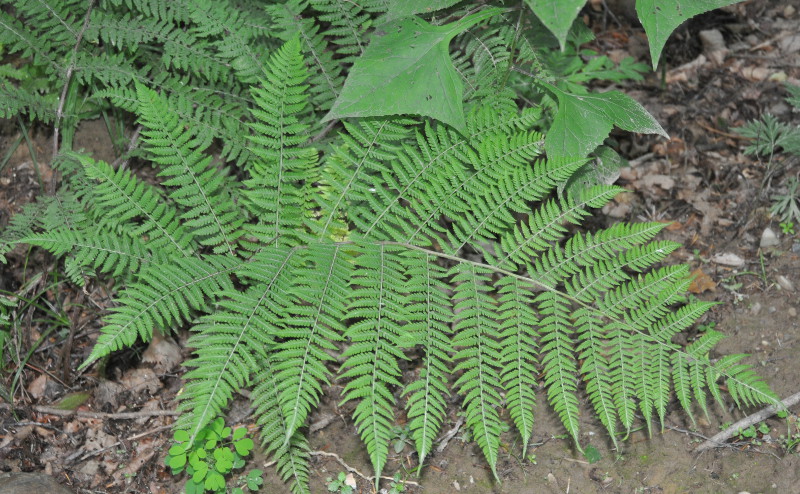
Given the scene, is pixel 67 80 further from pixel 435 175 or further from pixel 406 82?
pixel 435 175

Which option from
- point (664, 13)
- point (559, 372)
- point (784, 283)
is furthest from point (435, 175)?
point (784, 283)

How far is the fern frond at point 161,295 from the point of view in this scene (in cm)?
237

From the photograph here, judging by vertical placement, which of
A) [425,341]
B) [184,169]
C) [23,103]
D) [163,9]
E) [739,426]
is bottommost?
[739,426]

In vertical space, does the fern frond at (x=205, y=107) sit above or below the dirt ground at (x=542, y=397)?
above

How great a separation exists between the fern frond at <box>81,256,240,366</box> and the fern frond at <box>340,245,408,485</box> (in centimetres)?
55

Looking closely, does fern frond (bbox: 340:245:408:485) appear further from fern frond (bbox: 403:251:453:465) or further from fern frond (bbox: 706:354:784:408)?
fern frond (bbox: 706:354:784:408)

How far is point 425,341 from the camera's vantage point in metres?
2.59

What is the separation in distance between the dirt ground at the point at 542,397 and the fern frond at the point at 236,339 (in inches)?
30.4

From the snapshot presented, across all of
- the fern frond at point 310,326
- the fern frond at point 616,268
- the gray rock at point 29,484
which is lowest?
the gray rock at point 29,484

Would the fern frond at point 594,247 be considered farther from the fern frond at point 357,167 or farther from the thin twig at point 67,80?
the thin twig at point 67,80

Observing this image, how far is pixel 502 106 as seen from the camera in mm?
3076

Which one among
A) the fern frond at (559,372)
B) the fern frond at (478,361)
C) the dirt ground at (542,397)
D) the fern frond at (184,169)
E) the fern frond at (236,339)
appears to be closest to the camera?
the fern frond at (236,339)

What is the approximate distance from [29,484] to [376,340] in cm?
157

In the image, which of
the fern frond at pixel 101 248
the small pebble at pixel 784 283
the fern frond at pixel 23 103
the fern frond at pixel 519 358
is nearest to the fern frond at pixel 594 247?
the fern frond at pixel 519 358
